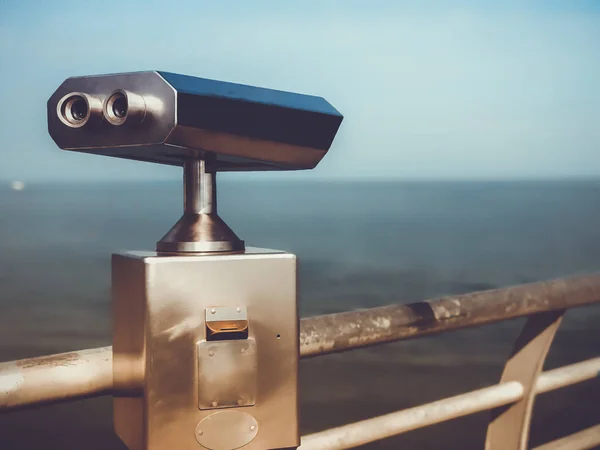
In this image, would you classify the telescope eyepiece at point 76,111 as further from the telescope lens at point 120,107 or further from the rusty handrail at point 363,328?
the rusty handrail at point 363,328

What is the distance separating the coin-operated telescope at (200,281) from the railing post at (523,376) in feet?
2.66

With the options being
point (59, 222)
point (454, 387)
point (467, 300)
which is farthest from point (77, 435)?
point (59, 222)

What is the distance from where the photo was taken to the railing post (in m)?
1.69

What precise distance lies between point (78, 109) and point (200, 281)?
295 mm

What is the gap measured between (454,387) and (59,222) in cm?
3973

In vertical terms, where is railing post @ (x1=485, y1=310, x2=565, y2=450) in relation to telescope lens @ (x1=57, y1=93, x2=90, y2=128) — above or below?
below

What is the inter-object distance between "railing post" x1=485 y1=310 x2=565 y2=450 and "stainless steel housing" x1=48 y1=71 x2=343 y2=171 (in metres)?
0.88

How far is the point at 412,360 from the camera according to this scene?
1828cm

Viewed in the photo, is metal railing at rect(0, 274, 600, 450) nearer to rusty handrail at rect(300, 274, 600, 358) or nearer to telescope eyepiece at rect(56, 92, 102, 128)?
rusty handrail at rect(300, 274, 600, 358)

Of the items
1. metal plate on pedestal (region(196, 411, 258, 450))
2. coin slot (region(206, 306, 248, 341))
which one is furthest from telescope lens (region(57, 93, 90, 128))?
metal plate on pedestal (region(196, 411, 258, 450))

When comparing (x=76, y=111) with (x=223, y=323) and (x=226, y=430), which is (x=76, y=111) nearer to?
(x=223, y=323)

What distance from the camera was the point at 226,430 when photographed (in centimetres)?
104

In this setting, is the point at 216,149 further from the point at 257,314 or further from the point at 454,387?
the point at 454,387

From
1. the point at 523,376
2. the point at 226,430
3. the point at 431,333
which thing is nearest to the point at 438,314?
the point at 431,333
